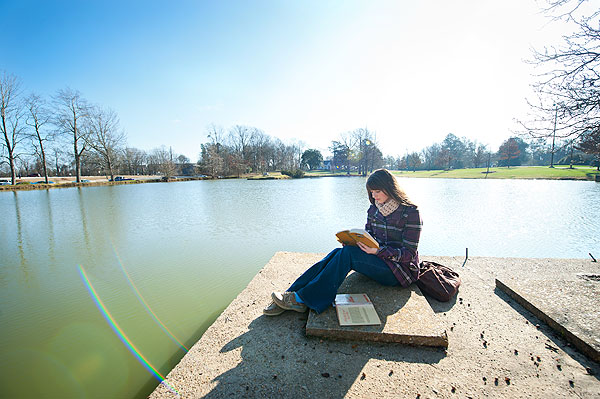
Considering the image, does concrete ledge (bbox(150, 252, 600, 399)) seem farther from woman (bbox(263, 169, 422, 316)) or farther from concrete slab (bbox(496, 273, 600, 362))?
woman (bbox(263, 169, 422, 316))

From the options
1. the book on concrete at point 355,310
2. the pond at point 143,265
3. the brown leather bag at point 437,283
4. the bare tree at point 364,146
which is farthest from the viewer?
the bare tree at point 364,146

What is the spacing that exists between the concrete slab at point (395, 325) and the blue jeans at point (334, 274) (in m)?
0.13

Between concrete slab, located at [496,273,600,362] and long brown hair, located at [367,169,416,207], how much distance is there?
1683 mm

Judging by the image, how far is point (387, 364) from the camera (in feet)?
6.38

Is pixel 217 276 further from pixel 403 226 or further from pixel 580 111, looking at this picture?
pixel 580 111

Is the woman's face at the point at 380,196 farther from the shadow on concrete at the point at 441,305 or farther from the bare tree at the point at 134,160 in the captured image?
the bare tree at the point at 134,160

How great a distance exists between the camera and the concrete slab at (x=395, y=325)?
2100 mm

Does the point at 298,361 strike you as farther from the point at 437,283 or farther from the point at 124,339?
the point at 124,339

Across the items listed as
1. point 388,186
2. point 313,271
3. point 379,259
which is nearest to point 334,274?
point 313,271

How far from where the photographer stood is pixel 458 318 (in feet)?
8.41

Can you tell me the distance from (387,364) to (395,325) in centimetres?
35

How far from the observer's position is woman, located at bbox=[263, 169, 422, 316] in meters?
2.44

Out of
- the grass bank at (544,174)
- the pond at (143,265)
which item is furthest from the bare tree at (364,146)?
the pond at (143,265)

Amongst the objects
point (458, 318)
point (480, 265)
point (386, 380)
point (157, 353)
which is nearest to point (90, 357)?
point (157, 353)
